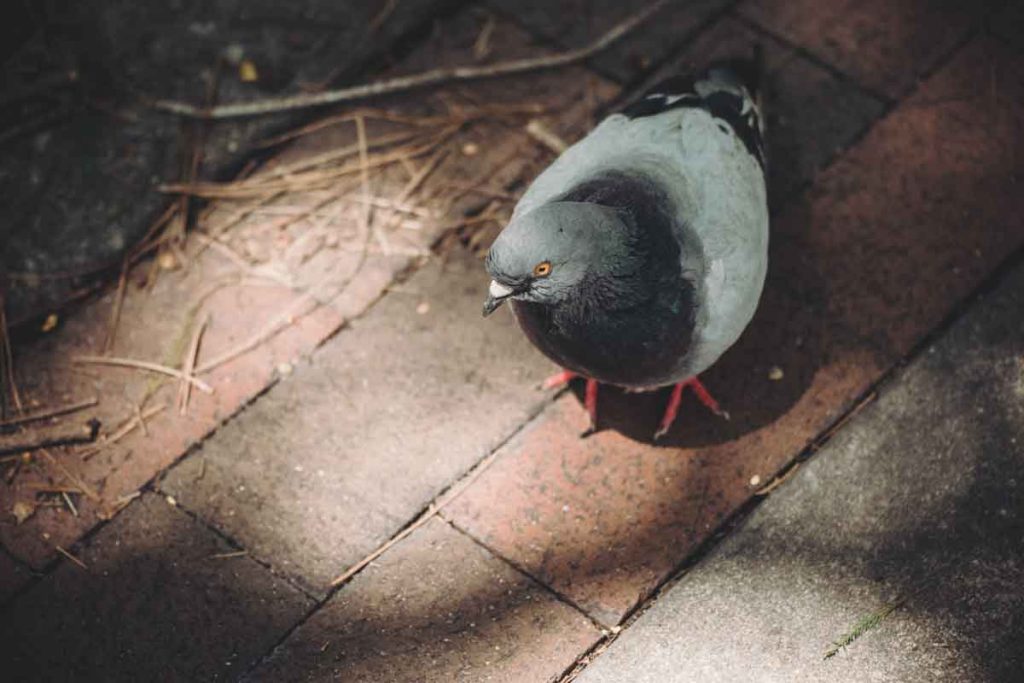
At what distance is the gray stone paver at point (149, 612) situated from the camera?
9.64ft

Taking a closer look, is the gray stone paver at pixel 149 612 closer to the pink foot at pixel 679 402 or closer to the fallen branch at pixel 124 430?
the fallen branch at pixel 124 430

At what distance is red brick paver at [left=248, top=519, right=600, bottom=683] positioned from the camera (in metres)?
2.89

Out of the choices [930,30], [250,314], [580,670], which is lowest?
[580,670]

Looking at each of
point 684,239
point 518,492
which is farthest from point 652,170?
point 518,492

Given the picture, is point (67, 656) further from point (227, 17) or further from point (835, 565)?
point (227, 17)

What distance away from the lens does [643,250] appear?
280 cm

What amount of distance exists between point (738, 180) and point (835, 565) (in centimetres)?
113

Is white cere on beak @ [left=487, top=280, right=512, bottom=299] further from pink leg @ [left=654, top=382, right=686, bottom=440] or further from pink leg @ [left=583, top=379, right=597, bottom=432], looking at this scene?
pink leg @ [left=654, top=382, right=686, bottom=440]

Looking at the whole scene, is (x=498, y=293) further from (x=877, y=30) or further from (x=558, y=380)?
(x=877, y=30)

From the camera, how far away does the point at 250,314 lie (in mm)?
3623

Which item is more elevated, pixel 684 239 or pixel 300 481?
pixel 684 239

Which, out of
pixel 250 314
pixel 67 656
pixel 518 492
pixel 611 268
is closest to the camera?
pixel 611 268

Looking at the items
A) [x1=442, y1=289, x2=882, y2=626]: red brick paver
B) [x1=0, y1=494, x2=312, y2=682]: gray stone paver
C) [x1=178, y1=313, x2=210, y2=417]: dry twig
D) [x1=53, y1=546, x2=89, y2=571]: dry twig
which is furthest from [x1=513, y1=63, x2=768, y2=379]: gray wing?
[x1=53, y1=546, x2=89, y2=571]: dry twig

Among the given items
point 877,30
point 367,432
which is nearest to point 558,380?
point 367,432
